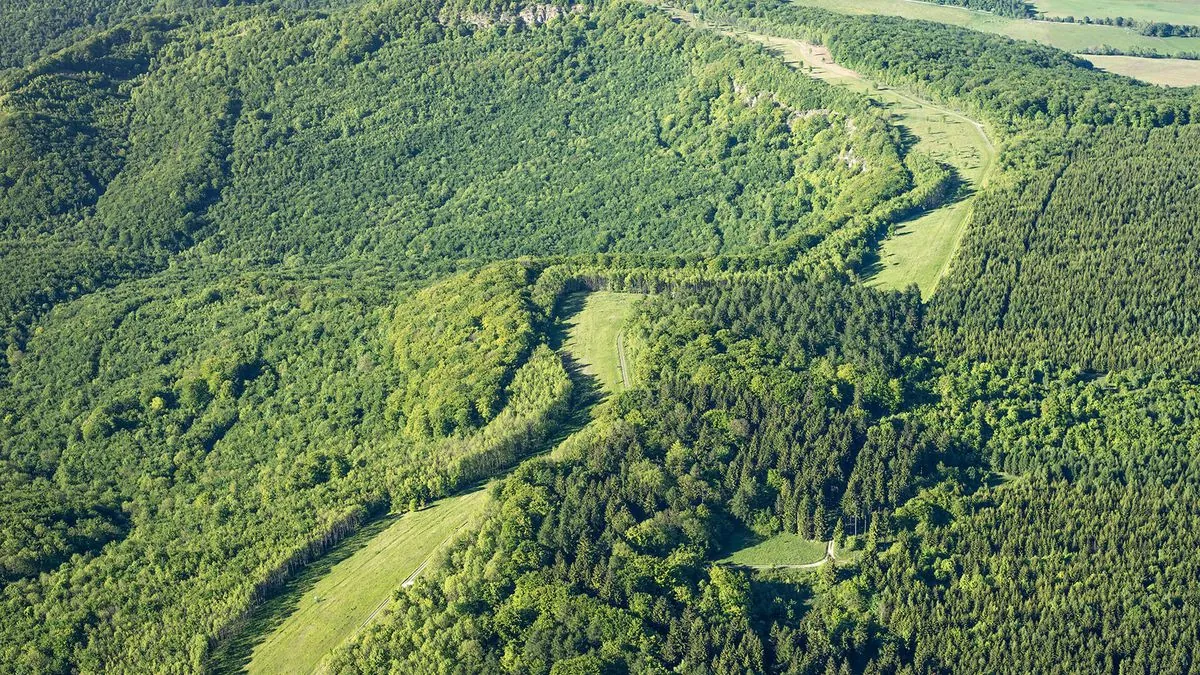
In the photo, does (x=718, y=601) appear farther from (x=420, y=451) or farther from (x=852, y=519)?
(x=420, y=451)

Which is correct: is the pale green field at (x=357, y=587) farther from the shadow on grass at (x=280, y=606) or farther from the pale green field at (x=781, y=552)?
the pale green field at (x=781, y=552)

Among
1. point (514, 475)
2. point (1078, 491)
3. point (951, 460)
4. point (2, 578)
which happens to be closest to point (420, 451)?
point (514, 475)

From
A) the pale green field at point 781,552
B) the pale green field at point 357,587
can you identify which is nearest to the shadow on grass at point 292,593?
the pale green field at point 357,587

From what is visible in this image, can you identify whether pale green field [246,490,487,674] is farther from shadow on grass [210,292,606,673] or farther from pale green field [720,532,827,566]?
pale green field [720,532,827,566]

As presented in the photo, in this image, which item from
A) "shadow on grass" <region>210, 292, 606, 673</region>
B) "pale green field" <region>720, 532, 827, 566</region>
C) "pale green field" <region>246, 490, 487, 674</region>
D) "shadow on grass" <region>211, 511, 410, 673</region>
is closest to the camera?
"pale green field" <region>246, 490, 487, 674</region>

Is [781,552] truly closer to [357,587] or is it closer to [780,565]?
[780,565]

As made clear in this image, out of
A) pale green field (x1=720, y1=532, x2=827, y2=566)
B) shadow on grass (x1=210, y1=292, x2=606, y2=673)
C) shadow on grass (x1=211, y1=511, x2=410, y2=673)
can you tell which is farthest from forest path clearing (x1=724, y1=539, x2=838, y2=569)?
A: shadow on grass (x1=211, y1=511, x2=410, y2=673)

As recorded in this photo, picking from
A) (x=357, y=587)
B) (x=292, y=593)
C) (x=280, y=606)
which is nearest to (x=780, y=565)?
(x=357, y=587)
